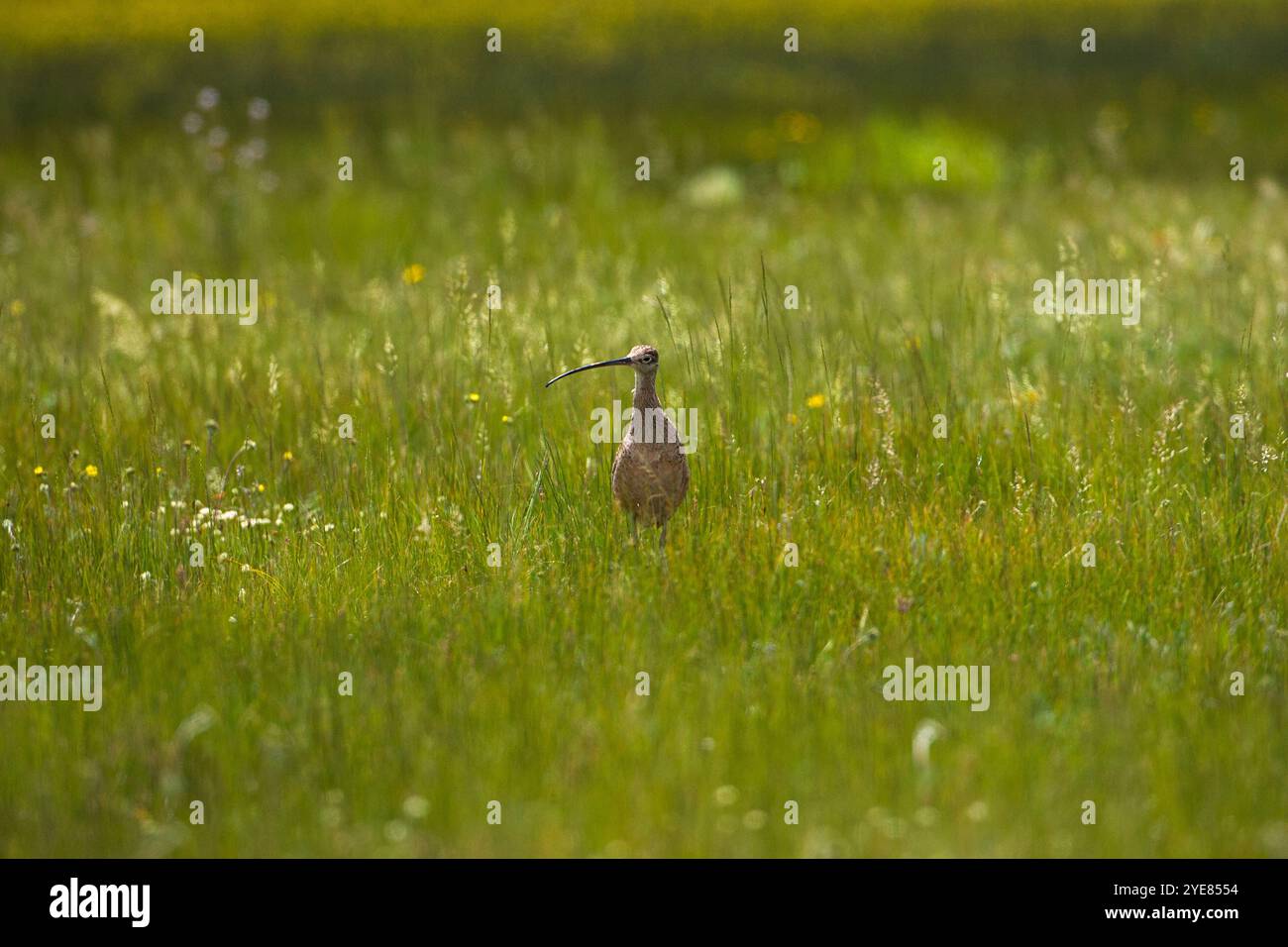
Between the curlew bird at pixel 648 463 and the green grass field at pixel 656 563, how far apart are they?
0.42 ft

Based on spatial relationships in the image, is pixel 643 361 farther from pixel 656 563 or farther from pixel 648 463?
pixel 656 563

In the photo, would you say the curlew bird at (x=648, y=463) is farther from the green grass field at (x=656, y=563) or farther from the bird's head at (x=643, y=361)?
the green grass field at (x=656, y=563)

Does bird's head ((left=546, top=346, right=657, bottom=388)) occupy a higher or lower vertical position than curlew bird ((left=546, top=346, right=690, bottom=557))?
higher

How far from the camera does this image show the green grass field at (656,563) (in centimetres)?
365

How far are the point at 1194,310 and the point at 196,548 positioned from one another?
5.35 m

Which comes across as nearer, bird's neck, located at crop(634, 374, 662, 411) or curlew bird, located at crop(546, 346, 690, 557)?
curlew bird, located at crop(546, 346, 690, 557)

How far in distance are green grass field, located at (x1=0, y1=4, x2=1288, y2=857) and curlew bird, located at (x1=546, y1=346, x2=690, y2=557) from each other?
128 millimetres

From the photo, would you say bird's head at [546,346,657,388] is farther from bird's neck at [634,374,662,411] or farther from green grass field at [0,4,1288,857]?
green grass field at [0,4,1288,857]

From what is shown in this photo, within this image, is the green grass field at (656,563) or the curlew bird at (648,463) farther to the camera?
the curlew bird at (648,463)

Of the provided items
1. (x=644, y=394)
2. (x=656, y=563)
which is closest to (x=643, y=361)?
(x=644, y=394)

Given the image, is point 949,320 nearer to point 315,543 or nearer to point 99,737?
point 315,543

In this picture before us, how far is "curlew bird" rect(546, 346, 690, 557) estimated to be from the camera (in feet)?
15.6

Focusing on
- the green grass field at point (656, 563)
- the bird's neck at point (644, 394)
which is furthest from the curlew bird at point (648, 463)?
the green grass field at point (656, 563)

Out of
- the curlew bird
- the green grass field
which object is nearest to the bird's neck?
the curlew bird
